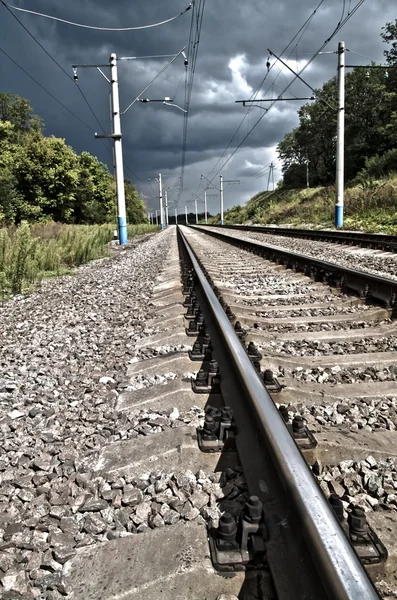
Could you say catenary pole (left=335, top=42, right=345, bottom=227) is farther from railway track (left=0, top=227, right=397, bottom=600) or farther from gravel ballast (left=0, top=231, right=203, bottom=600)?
railway track (left=0, top=227, right=397, bottom=600)

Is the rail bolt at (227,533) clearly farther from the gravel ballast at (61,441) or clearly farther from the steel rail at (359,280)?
the steel rail at (359,280)

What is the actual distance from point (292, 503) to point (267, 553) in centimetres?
15

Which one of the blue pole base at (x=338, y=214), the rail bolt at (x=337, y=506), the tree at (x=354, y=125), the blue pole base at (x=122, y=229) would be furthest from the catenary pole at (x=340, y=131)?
the rail bolt at (x=337, y=506)

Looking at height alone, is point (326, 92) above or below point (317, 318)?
above

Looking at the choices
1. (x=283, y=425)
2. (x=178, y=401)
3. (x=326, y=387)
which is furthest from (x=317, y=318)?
(x=283, y=425)

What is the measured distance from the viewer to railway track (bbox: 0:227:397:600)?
1.21 meters

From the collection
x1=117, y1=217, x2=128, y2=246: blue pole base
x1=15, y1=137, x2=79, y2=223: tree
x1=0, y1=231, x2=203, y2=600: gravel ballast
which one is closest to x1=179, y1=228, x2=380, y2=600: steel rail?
x1=0, y1=231, x2=203, y2=600: gravel ballast

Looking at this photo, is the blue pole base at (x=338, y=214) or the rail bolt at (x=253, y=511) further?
the blue pole base at (x=338, y=214)

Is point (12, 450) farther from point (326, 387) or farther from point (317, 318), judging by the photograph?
point (317, 318)

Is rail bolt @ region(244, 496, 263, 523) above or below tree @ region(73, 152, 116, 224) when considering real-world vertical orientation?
below

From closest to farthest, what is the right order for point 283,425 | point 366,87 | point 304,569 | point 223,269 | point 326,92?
point 304,569 < point 283,425 < point 223,269 < point 366,87 < point 326,92

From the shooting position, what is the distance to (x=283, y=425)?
1.71 metres

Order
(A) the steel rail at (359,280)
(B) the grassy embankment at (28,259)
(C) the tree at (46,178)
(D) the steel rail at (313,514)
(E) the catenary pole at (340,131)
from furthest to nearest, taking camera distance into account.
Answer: (C) the tree at (46,178) → (E) the catenary pole at (340,131) → (B) the grassy embankment at (28,259) → (A) the steel rail at (359,280) → (D) the steel rail at (313,514)

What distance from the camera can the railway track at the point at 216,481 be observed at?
1208 mm
